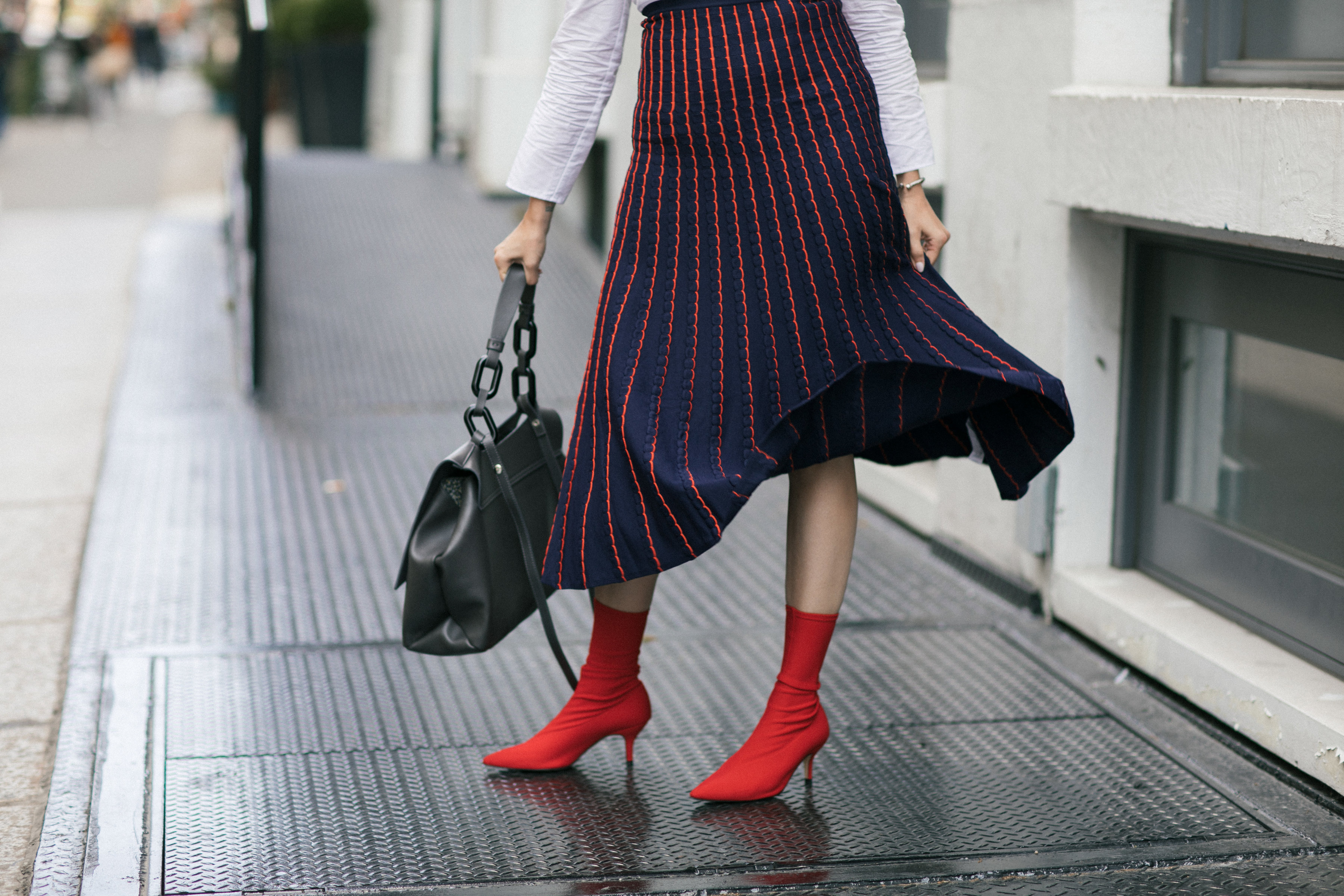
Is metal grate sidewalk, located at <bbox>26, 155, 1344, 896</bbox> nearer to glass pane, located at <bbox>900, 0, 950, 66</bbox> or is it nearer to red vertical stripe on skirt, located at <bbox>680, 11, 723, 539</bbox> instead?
red vertical stripe on skirt, located at <bbox>680, 11, 723, 539</bbox>

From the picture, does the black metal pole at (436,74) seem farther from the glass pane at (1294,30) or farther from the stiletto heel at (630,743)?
the stiletto heel at (630,743)

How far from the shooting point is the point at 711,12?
217cm

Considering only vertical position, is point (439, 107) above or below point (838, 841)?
above

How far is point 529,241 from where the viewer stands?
7.69 feet

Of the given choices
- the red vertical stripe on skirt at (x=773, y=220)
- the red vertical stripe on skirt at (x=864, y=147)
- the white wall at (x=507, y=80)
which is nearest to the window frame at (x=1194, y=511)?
the red vertical stripe on skirt at (x=864, y=147)

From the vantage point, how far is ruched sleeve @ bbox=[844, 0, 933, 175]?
90.7 inches

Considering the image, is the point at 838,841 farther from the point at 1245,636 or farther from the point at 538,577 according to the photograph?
the point at 1245,636

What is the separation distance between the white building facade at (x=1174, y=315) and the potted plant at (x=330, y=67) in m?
11.4

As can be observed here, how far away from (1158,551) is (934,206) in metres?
1.53

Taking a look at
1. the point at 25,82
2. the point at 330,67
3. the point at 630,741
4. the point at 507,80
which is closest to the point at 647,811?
the point at 630,741

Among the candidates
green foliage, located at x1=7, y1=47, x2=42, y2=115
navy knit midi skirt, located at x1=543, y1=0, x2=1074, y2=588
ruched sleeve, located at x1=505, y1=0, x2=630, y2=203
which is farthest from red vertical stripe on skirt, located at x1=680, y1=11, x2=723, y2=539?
green foliage, located at x1=7, y1=47, x2=42, y2=115

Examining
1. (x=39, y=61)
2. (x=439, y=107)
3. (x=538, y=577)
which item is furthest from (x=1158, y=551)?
(x=39, y=61)

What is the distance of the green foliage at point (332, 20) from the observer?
1405cm

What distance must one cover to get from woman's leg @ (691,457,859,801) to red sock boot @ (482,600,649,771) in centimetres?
21
